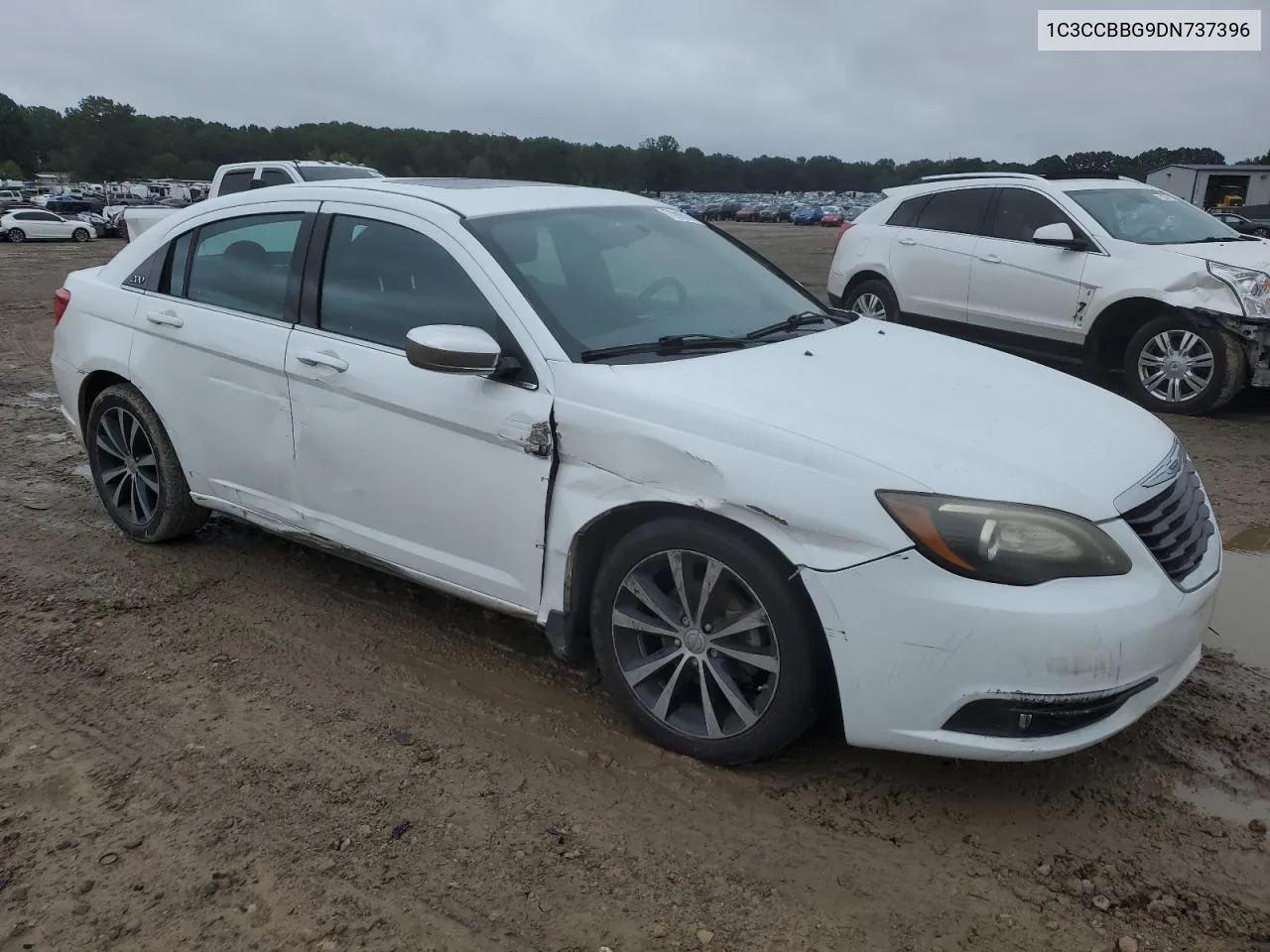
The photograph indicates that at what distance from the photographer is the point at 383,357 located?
3.68m

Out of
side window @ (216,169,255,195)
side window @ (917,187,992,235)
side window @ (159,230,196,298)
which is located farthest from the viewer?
side window @ (216,169,255,195)

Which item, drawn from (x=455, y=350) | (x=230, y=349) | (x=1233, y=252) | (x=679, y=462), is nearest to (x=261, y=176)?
(x=230, y=349)

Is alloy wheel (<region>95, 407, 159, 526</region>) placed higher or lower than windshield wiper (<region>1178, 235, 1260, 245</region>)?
lower

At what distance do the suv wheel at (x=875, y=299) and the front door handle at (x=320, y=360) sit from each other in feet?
21.1

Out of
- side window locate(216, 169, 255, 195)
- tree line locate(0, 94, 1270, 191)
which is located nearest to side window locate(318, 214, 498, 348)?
side window locate(216, 169, 255, 195)

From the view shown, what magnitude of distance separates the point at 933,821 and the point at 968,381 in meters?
1.42

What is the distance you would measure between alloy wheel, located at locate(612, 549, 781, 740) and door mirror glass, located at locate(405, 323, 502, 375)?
2.64 feet

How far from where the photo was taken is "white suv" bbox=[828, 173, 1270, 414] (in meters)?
7.46

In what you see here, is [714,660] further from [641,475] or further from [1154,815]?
[1154,815]

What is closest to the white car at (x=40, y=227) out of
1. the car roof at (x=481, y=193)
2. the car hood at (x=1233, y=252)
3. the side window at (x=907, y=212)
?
the side window at (x=907, y=212)

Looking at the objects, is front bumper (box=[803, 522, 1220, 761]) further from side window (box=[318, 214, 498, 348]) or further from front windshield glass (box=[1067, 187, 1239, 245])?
front windshield glass (box=[1067, 187, 1239, 245])

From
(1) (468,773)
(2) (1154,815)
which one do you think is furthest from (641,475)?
(2) (1154,815)

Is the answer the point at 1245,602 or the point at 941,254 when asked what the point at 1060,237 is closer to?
the point at 941,254

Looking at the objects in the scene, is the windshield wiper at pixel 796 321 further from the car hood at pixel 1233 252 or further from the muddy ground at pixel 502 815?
the car hood at pixel 1233 252
